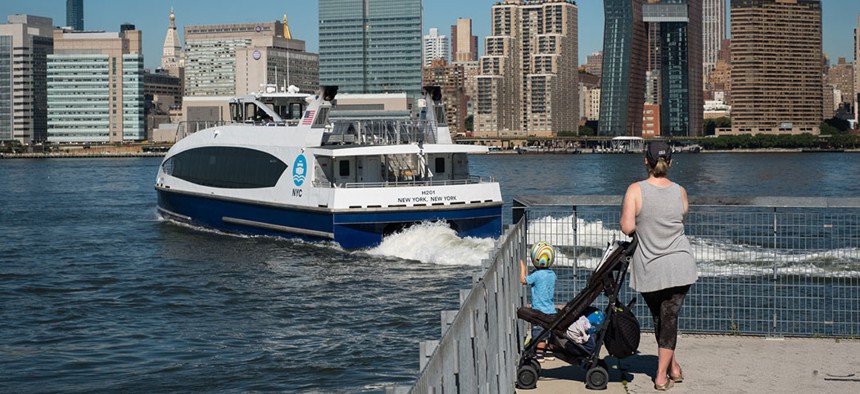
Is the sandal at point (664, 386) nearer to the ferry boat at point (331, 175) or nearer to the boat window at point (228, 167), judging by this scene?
the ferry boat at point (331, 175)

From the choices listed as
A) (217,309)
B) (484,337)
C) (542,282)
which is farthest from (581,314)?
(217,309)

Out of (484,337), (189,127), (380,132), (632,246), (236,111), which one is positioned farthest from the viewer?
(189,127)

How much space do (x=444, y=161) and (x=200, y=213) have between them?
24.3 ft

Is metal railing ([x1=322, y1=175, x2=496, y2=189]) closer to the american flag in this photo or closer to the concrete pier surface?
the american flag

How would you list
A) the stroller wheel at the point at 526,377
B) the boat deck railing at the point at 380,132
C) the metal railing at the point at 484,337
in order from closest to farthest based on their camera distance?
the metal railing at the point at 484,337 < the stroller wheel at the point at 526,377 < the boat deck railing at the point at 380,132

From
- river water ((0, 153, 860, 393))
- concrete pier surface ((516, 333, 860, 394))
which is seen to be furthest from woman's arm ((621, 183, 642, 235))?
river water ((0, 153, 860, 393))

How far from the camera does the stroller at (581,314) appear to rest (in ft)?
27.8

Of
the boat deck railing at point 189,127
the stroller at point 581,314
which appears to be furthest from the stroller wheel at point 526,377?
the boat deck railing at point 189,127

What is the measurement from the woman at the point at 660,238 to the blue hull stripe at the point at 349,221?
1774cm

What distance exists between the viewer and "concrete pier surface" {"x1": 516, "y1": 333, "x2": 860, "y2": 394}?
8.52m

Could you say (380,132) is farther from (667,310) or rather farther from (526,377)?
(667,310)

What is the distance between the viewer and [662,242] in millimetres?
8328

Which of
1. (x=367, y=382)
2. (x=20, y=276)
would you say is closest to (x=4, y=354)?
(x=367, y=382)

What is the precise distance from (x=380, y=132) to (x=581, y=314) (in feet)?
68.6
